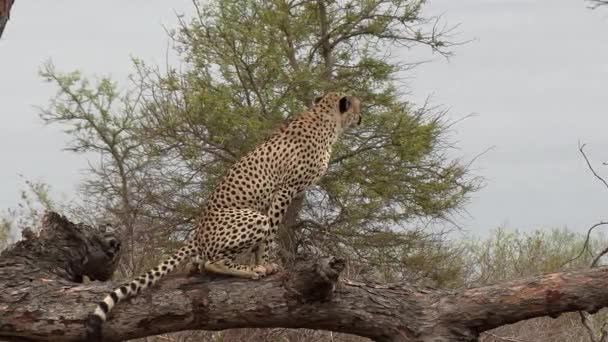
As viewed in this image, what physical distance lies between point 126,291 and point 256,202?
1229 millimetres

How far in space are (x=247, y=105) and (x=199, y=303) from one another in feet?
28.4

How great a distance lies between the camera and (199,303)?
20.2ft

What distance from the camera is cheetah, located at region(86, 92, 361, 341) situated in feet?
20.8

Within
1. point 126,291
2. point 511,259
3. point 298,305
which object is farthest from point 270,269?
point 511,259

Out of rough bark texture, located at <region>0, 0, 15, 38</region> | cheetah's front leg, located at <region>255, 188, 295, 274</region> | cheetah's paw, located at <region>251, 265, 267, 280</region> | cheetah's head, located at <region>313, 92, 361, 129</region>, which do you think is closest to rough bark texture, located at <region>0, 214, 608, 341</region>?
cheetah's paw, located at <region>251, 265, 267, 280</region>

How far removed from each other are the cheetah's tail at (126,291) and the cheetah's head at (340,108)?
6.39ft

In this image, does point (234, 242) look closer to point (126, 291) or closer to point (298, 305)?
point (298, 305)

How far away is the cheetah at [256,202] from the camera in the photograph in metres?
6.34

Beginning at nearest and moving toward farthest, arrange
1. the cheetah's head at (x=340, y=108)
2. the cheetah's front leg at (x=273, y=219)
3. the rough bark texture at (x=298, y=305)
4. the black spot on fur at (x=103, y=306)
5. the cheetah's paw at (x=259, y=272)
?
1. the rough bark texture at (x=298, y=305)
2. the black spot on fur at (x=103, y=306)
3. the cheetah's paw at (x=259, y=272)
4. the cheetah's front leg at (x=273, y=219)
5. the cheetah's head at (x=340, y=108)

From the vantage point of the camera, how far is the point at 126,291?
241 inches

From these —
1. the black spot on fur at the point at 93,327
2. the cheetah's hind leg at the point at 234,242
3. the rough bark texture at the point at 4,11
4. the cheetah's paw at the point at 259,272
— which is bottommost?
the black spot on fur at the point at 93,327

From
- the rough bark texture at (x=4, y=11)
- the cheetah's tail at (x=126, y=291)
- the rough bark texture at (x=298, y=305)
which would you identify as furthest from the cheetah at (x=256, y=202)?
the rough bark texture at (x=4, y=11)

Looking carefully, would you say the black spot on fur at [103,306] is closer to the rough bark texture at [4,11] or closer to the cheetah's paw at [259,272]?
the cheetah's paw at [259,272]

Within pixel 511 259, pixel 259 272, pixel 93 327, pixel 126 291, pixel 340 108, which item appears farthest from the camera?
pixel 511 259
